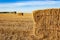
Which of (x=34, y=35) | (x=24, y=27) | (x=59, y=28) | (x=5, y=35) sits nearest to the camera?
(x=59, y=28)

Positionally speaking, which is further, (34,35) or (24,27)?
(24,27)

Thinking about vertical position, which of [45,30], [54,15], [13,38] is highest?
[54,15]

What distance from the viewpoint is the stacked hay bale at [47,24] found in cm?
501

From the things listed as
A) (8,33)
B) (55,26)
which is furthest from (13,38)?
(55,26)

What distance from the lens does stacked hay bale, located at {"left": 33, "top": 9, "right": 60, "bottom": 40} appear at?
501 centimetres

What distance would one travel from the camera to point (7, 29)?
614 cm

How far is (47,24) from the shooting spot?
509 centimetres

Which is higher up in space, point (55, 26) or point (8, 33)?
point (55, 26)

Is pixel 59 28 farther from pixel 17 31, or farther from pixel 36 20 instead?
pixel 17 31

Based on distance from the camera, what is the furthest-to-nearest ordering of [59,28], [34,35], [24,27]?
[24,27] → [34,35] → [59,28]

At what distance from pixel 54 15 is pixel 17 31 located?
1.30m

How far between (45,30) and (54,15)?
1.26 feet

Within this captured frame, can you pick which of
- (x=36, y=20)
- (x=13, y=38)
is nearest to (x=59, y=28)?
→ (x=36, y=20)

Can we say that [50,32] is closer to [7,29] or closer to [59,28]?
[59,28]
